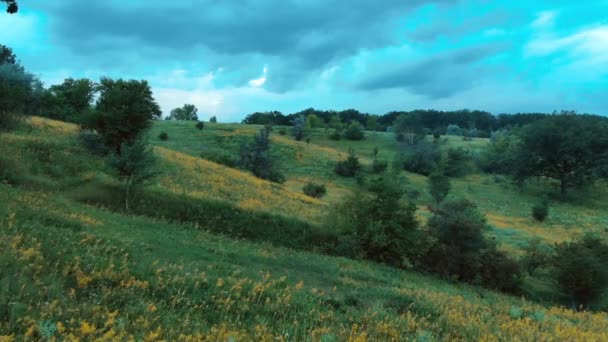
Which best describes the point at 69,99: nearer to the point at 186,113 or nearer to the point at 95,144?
the point at 95,144

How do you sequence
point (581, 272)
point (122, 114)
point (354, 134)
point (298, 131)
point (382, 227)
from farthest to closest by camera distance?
point (354, 134) → point (298, 131) → point (122, 114) → point (382, 227) → point (581, 272)

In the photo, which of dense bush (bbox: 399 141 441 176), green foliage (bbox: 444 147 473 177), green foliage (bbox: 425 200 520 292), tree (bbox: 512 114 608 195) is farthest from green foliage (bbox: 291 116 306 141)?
green foliage (bbox: 425 200 520 292)

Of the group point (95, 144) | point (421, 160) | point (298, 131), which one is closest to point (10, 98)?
point (95, 144)

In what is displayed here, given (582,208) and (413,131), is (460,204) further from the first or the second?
(413,131)

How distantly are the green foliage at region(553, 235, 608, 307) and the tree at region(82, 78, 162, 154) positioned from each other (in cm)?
2884

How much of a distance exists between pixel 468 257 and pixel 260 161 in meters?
33.5

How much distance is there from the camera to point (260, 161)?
5622 centimetres

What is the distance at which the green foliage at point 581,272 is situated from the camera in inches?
966

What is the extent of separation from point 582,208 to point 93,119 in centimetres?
6487

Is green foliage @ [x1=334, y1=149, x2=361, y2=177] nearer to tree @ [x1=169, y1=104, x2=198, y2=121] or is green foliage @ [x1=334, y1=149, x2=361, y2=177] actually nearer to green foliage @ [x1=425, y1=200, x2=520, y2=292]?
green foliage @ [x1=425, y1=200, x2=520, y2=292]

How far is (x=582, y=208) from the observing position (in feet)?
218

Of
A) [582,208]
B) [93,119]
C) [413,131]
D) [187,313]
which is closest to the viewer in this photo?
[187,313]

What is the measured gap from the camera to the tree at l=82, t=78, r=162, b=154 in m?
34.0

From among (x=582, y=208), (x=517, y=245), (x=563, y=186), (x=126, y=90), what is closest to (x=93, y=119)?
(x=126, y=90)
